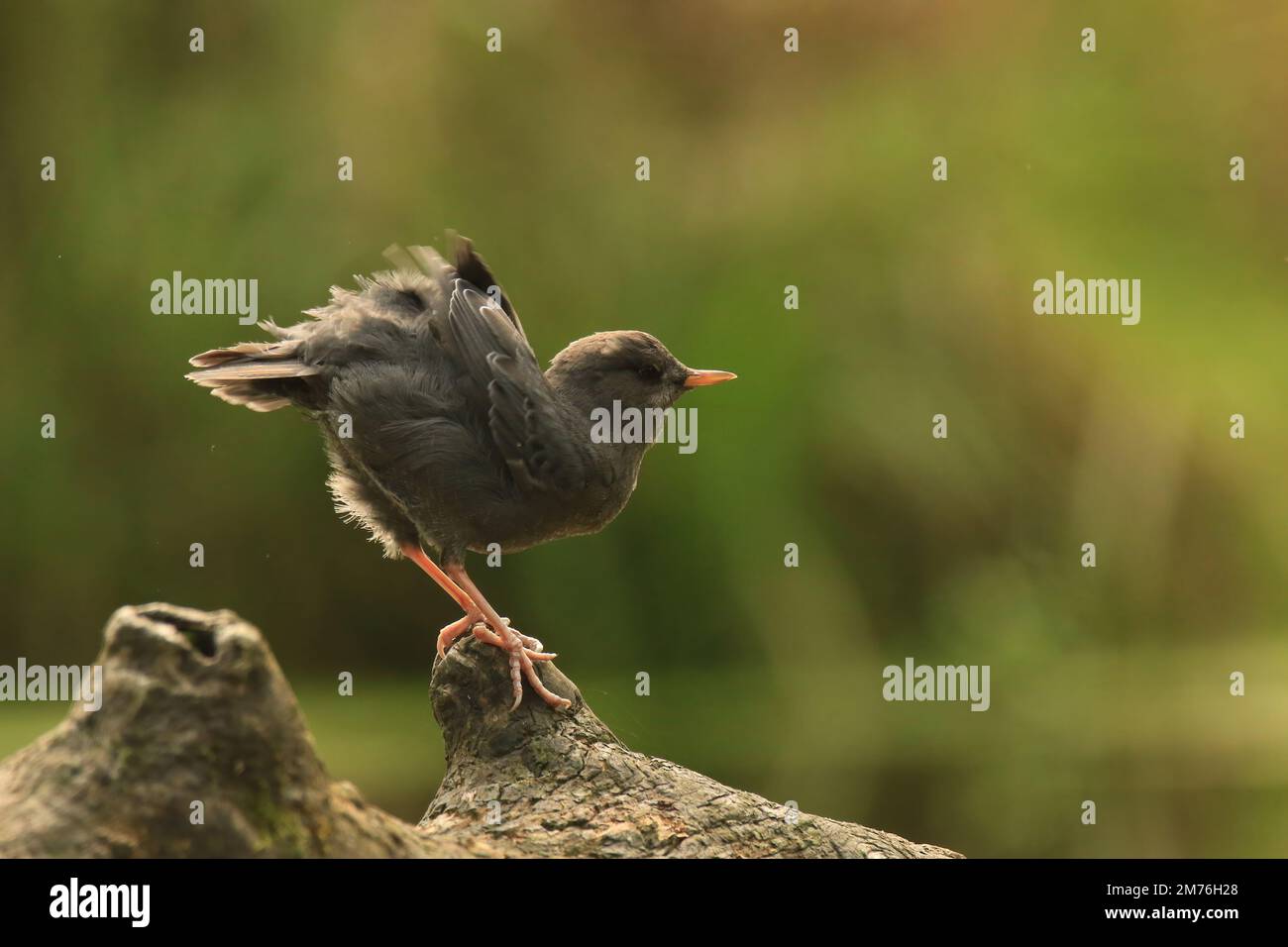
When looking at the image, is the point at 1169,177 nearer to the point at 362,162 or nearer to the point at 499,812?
the point at 362,162

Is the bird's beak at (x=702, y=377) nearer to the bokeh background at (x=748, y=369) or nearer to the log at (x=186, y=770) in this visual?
the log at (x=186, y=770)

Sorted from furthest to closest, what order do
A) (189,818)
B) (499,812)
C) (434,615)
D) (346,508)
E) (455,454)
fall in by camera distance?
1. (434,615)
2. (346,508)
3. (455,454)
4. (499,812)
5. (189,818)

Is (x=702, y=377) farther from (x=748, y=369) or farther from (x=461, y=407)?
(x=748, y=369)

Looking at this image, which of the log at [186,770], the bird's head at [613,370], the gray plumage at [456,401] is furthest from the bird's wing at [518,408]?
the log at [186,770]

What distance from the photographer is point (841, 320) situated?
1057 cm

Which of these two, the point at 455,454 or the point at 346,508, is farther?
the point at 346,508

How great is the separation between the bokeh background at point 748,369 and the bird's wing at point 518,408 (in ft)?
12.1

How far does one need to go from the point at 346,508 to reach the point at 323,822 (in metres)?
2.43

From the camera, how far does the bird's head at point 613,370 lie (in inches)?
219

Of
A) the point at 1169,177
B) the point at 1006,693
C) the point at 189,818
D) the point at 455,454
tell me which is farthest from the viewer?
the point at 1169,177

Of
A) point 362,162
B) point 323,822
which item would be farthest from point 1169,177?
point 323,822

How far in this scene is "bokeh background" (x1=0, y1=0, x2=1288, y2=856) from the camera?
9352mm

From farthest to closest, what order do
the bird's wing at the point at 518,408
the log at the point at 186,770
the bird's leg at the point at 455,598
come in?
the bird's leg at the point at 455,598, the bird's wing at the point at 518,408, the log at the point at 186,770

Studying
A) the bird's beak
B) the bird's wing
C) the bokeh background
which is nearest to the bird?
the bird's wing
